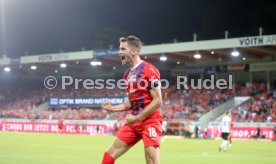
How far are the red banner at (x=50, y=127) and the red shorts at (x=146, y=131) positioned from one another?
1610 inches

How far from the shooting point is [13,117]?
59.9 metres

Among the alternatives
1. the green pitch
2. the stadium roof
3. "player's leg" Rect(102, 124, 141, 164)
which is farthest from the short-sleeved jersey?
the stadium roof

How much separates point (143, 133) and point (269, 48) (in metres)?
39.4

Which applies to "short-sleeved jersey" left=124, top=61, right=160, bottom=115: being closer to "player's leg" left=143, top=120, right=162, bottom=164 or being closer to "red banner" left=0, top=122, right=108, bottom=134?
"player's leg" left=143, top=120, right=162, bottom=164

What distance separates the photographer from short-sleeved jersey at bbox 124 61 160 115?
763 centimetres

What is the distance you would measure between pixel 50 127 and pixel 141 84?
152 feet

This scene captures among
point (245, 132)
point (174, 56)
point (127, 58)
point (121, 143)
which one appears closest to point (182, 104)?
point (174, 56)

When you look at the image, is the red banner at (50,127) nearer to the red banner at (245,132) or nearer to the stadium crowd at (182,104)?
the stadium crowd at (182,104)

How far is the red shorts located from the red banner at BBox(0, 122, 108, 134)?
4090 centimetres

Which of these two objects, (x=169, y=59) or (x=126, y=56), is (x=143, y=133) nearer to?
(x=126, y=56)

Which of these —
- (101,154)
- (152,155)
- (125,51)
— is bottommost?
(101,154)

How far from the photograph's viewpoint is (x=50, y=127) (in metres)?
52.9

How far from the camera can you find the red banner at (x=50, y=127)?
4919 cm

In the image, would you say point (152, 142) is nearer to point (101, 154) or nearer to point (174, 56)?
point (101, 154)
